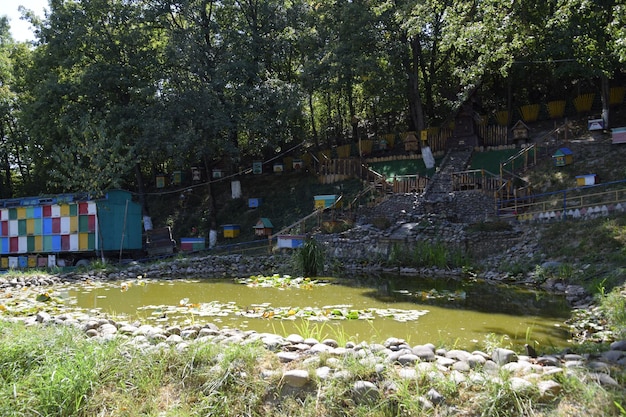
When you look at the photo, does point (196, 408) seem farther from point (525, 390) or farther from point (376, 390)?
point (525, 390)

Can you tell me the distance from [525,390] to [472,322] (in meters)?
4.47

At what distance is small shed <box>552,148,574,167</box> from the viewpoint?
19.9 m

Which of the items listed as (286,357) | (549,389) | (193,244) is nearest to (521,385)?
(549,389)

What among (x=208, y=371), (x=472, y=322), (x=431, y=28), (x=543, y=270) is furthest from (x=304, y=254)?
(x=431, y=28)

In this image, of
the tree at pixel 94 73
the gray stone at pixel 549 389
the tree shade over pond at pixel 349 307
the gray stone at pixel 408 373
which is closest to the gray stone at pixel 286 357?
the tree shade over pond at pixel 349 307

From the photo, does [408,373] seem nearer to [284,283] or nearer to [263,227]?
[284,283]

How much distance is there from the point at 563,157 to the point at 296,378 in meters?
18.9

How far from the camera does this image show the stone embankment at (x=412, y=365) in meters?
4.27

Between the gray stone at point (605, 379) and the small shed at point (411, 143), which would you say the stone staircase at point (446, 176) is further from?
the gray stone at point (605, 379)

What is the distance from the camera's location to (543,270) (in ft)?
42.2

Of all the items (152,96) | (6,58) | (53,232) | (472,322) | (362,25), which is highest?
(6,58)

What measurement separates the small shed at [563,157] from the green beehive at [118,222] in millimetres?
18377

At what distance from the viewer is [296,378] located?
15.0 feet

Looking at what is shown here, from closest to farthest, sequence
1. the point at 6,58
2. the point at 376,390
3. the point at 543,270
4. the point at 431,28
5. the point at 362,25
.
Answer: the point at 376,390
the point at 543,270
the point at 362,25
the point at 431,28
the point at 6,58
